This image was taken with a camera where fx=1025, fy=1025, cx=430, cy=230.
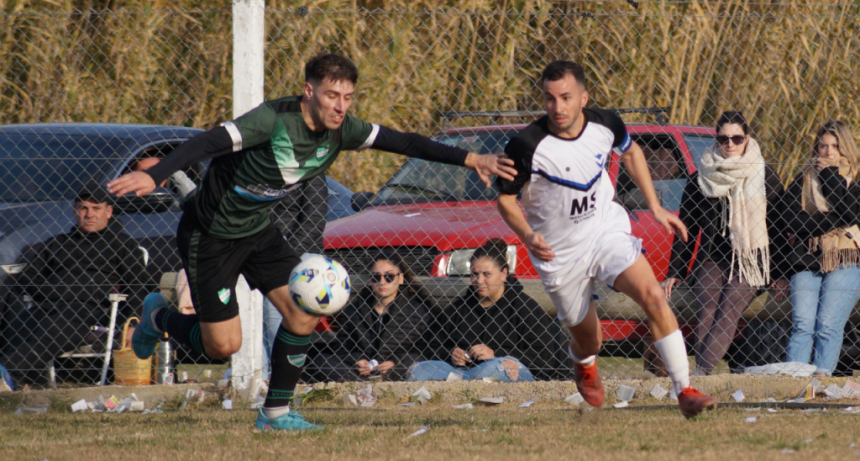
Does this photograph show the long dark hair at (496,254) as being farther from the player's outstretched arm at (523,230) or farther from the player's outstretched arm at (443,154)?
the player's outstretched arm at (443,154)

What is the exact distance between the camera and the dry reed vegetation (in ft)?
29.0

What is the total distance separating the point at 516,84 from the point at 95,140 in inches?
158

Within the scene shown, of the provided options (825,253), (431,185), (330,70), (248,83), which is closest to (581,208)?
(330,70)

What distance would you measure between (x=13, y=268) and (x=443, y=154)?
11.9ft

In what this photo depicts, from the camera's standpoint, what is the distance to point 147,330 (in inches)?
242

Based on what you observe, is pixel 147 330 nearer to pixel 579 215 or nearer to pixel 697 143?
pixel 579 215

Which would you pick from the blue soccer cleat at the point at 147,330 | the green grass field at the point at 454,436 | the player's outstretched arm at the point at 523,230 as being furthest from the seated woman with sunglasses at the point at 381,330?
the player's outstretched arm at the point at 523,230

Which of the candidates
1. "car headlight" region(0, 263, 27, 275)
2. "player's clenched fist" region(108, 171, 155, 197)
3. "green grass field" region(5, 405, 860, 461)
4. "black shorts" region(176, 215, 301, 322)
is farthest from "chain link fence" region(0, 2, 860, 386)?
"player's clenched fist" region(108, 171, 155, 197)

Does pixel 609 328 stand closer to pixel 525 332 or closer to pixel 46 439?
pixel 525 332

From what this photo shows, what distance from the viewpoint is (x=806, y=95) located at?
32.0 feet

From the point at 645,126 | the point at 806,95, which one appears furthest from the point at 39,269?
the point at 806,95

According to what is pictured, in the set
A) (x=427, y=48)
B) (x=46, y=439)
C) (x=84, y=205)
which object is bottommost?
(x=46, y=439)

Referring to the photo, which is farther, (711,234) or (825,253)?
(711,234)

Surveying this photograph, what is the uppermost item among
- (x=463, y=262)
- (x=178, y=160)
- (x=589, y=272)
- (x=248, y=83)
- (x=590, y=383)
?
(x=248, y=83)
